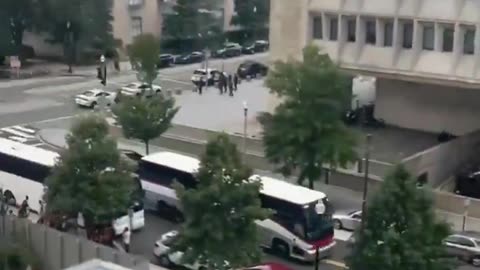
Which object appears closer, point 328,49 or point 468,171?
point 468,171

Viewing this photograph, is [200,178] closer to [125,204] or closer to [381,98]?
[125,204]

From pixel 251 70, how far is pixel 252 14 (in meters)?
12.8

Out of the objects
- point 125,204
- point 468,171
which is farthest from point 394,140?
point 125,204

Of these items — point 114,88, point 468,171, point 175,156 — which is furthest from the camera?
point 114,88

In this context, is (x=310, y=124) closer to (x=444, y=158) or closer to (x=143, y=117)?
(x=143, y=117)

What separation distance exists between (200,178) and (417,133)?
20.4m

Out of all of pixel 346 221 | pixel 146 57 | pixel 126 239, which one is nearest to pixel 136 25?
pixel 146 57

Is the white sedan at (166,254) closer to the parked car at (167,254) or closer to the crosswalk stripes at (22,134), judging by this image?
the parked car at (167,254)

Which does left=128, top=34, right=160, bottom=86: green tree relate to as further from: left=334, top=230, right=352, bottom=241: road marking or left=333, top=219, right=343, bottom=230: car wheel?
left=334, top=230, right=352, bottom=241: road marking

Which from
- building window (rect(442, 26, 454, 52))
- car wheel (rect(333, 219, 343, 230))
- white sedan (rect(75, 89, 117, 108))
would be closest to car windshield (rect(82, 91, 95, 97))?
white sedan (rect(75, 89, 117, 108))

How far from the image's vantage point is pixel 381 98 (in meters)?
42.5

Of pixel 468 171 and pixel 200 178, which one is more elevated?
pixel 200 178

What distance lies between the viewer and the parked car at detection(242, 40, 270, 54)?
227 feet

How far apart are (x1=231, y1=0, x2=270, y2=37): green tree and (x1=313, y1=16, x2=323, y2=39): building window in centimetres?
3151
